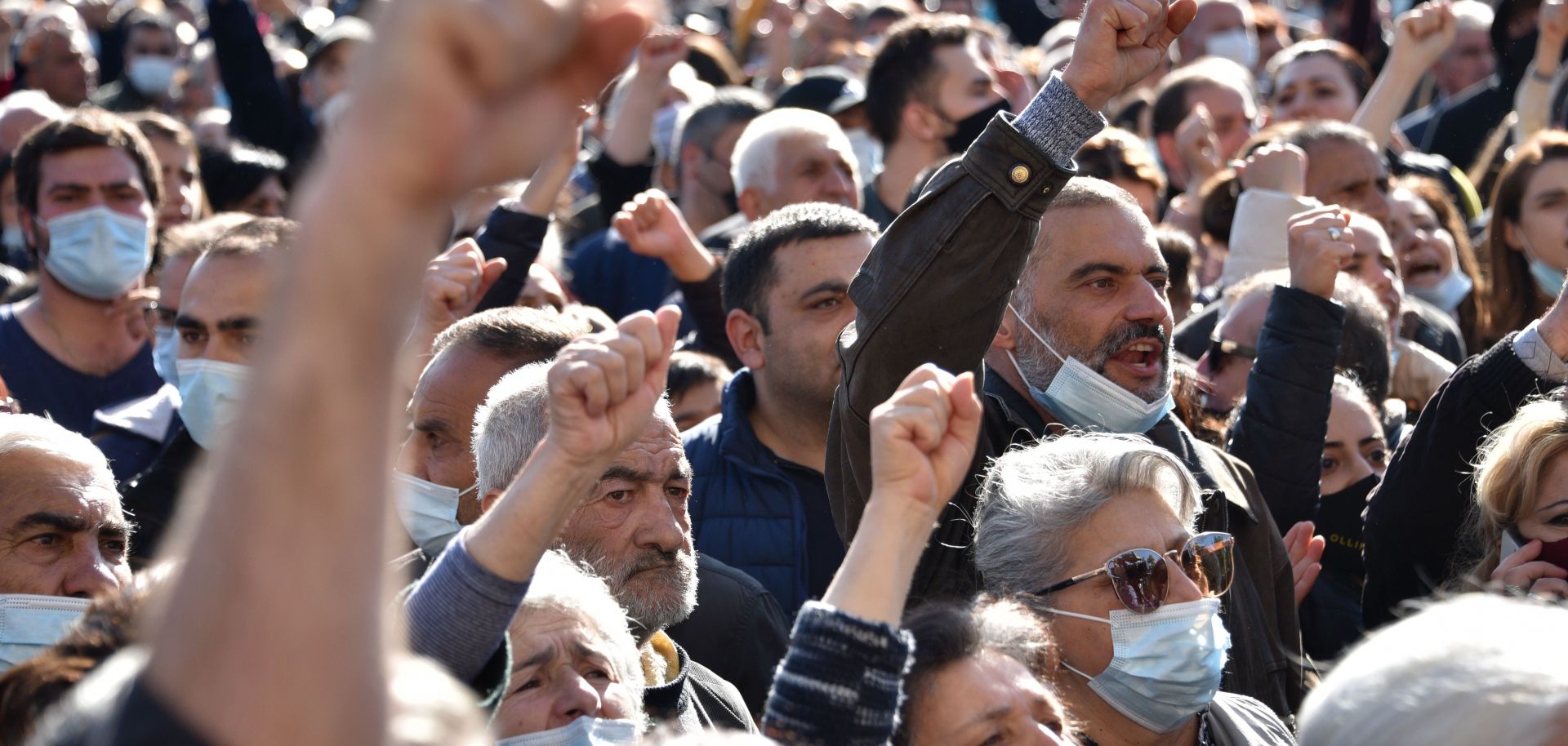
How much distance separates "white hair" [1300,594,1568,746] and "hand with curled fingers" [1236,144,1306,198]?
13.3 feet

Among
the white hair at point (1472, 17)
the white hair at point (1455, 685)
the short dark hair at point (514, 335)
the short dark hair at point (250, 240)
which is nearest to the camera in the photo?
the white hair at point (1455, 685)

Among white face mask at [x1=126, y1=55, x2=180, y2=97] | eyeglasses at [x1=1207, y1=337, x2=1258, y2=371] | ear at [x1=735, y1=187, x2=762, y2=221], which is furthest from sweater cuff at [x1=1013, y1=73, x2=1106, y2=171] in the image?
white face mask at [x1=126, y1=55, x2=180, y2=97]

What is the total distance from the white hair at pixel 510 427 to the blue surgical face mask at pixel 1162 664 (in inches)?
41.8

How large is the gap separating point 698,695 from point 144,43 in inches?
395

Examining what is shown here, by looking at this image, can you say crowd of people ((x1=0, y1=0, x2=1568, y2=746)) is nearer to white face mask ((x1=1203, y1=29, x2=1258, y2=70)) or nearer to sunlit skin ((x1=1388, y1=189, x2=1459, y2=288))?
sunlit skin ((x1=1388, y1=189, x2=1459, y2=288))

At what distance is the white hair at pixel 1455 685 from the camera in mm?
2049

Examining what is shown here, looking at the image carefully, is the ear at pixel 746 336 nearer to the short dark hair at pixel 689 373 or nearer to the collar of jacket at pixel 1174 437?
the short dark hair at pixel 689 373

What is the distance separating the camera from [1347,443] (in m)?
5.08

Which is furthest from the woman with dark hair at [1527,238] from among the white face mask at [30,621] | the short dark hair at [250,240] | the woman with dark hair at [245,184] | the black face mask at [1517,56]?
the woman with dark hair at [245,184]

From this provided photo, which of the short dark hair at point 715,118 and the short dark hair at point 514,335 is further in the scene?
the short dark hair at point 715,118

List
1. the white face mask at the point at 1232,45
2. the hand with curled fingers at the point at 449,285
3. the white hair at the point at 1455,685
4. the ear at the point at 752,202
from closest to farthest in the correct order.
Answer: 1. the white hair at the point at 1455,685
2. the hand with curled fingers at the point at 449,285
3. the ear at the point at 752,202
4. the white face mask at the point at 1232,45

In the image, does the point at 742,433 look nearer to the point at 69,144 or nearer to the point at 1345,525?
the point at 1345,525

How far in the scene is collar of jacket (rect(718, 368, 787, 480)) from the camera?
4.80m

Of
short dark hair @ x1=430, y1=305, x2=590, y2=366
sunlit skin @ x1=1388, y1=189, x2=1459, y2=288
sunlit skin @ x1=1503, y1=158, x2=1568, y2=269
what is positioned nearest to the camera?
short dark hair @ x1=430, y1=305, x2=590, y2=366
